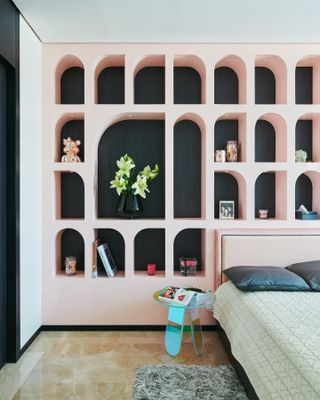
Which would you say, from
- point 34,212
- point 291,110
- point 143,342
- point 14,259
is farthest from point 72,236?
point 291,110

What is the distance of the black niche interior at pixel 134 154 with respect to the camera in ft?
10.2

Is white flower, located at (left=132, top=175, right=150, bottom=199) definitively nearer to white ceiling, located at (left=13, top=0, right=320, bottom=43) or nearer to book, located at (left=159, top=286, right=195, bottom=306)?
book, located at (left=159, top=286, right=195, bottom=306)

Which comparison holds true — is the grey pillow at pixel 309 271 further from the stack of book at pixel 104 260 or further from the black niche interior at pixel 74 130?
the black niche interior at pixel 74 130

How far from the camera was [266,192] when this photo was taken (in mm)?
3123

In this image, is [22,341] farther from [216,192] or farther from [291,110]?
[291,110]

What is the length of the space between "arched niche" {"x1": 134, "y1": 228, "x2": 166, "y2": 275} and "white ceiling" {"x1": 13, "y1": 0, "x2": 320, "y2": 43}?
1.77 metres

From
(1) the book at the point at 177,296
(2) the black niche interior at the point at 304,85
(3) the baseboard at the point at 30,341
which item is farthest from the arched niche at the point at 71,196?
(2) the black niche interior at the point at 304,85

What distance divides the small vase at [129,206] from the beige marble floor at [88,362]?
42.1 inches

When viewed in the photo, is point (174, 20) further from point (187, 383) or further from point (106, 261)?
point (187, 383)

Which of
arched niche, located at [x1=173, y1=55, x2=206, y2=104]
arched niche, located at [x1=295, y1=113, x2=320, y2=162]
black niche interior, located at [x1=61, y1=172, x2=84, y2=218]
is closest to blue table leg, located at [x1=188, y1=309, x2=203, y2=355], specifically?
black niche interior, located at [x1=61, y1=172, x2=84, y2=218]

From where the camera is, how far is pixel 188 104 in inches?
116

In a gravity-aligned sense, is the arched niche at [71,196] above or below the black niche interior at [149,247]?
above

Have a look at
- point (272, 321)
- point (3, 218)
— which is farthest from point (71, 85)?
point (272, 321)

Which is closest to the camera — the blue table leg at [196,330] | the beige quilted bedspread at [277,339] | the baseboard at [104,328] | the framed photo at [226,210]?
the beige quilted bedspread at [277,339]
